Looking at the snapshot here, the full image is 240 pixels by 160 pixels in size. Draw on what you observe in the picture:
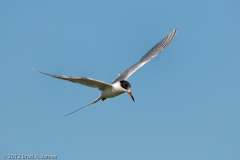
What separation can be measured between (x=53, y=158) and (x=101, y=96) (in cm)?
326

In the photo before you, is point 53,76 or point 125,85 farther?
point 125,85

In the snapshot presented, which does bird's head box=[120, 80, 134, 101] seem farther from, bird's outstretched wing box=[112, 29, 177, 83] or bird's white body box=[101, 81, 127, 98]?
bird's outstretched wing box=[112, 29, 177, 83]

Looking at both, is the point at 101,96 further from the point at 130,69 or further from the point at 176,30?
the point at 176,30

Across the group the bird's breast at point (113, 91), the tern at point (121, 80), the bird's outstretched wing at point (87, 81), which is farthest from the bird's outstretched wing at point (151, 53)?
the bird's outstretched wing at point (87, 81)

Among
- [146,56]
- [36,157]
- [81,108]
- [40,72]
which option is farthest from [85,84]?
[146,56]

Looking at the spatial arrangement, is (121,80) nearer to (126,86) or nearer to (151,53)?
(126,86)

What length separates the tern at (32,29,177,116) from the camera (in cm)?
1346

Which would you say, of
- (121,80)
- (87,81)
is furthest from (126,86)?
(87,81)

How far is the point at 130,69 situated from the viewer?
17062 millimetres

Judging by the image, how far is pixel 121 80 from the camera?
15164 millimetres

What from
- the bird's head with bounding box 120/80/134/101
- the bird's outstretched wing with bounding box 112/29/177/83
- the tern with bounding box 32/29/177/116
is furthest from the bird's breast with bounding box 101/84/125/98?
the bird's outstretched wing with bounding box 112/29/177/83

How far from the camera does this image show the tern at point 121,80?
13458 mm

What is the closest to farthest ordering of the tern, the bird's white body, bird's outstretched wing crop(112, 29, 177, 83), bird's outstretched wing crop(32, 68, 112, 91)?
bird's outstretched wing crop(32, 68, 112, 91)
the tern
the bird's white body
bird's outstretched wing crop(112, 29, 177, 83)

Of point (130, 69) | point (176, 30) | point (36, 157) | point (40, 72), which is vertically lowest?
point (36, 157)
